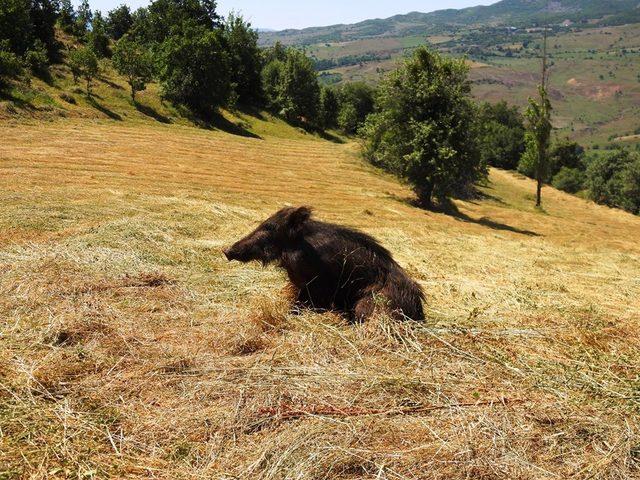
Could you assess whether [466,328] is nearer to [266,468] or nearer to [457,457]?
[457,457]

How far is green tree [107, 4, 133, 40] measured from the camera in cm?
6799

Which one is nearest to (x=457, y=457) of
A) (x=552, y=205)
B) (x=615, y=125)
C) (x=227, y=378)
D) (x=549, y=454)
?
(x=549, y=454)

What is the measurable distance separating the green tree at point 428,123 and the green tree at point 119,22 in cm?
5370

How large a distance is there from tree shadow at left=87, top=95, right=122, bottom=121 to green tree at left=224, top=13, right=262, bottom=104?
25614 millimetres

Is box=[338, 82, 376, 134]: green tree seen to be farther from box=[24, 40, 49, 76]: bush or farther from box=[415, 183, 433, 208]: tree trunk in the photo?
box=[415, 183, 433, 208]: tree trunk

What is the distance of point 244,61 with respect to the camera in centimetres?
6312

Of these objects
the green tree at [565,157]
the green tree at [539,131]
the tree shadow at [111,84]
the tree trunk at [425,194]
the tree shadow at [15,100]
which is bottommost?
the green tree at [565,157]

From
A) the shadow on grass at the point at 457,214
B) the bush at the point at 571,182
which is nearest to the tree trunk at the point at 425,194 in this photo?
the shadow on grass at the point at 457,214

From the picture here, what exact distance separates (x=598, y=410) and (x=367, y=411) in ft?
5.93

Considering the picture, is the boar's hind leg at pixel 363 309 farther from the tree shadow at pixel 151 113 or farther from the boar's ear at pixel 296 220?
the tree shadow at pixel 151 113

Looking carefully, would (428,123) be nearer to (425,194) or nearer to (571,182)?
(425,194)

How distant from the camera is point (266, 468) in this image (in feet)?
11.0

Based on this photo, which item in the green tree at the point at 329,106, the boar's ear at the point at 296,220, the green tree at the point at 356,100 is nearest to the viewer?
the boar's ear at the point at 296,220

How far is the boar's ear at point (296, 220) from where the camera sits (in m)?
6.72
